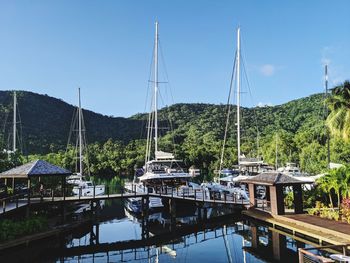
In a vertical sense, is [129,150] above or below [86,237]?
above

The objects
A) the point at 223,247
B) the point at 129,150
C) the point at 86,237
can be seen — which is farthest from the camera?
the point at 129,150

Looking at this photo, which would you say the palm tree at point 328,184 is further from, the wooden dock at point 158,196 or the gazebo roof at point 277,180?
the wooden dock at point 158,196

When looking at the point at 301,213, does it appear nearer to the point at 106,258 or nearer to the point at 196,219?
the point at 196,219

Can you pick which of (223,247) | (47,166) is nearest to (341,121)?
(223,247)

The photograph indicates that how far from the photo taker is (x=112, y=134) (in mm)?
102000

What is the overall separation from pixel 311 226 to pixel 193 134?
91.6 metres

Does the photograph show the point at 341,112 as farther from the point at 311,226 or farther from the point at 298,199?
the point at 311,226

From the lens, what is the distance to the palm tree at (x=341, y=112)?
29.1 meters

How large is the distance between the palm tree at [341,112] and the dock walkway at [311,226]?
9687 millimetres

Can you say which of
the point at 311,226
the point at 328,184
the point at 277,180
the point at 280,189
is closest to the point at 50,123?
the point at 277,180

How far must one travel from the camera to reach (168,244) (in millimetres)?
21625

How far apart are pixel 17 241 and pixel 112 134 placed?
84.2m

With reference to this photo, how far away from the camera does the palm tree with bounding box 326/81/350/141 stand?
29062 mm

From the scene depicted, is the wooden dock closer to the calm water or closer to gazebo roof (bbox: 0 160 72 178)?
the calm water
